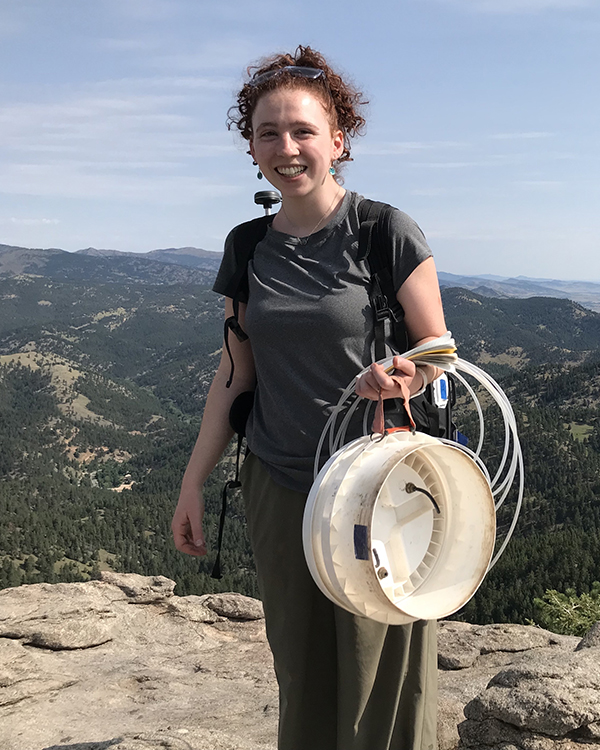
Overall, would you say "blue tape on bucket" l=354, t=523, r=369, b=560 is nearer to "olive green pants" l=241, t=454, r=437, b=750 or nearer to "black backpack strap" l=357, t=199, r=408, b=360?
"olive green pants" l=241, t=454, r=437, b=750

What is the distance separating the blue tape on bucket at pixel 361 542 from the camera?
2246 millimetres

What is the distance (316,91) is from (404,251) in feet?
2.56

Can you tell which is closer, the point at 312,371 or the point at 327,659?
the point at 312,371

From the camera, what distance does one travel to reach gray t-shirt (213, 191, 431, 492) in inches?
105

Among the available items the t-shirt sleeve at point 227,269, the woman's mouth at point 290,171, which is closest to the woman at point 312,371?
the woman's mouth at point 290,171

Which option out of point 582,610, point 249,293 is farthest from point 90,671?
point 582,610

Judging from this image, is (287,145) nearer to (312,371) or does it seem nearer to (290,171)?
(290,171)

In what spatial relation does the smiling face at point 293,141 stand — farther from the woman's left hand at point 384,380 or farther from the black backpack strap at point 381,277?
the woman's left hand at point 384,380

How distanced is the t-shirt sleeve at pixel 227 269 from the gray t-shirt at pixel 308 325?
0.45 feet

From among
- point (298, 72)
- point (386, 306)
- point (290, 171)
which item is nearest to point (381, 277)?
point (386, 306)

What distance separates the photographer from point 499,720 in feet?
15.0

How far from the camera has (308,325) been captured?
2.70 meters

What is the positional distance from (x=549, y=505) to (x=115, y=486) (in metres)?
112

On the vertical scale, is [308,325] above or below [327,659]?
above
